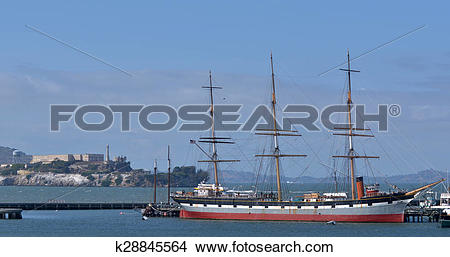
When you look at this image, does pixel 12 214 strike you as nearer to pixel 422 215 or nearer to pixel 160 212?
pixel 160 212

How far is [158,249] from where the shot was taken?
137 feet

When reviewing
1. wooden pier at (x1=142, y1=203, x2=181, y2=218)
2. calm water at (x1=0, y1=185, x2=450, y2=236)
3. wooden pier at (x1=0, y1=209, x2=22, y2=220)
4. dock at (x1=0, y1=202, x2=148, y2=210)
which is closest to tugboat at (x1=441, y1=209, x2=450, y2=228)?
calm water at (x1=0, y1=185, x2=450, y2=236)

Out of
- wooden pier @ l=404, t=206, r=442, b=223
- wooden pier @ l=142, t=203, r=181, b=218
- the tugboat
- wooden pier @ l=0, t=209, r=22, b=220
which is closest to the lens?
the tugboat

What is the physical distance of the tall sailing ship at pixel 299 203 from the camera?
87.8 m

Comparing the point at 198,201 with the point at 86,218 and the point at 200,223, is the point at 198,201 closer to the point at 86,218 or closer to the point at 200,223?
the point at 200,223

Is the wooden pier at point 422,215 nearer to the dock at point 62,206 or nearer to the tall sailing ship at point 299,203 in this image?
the tall sailing ship at point 299,203

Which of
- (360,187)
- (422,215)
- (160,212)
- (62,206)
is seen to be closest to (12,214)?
(160,212)

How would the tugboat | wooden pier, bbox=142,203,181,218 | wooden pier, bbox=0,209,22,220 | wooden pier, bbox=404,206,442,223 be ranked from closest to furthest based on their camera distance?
1. the tugboat
2. wooden pier, bbox=404,206,442,223
3. wooden pier, bbox=0,209,22,220
4. wooden pier, bbox=142,203,181,218

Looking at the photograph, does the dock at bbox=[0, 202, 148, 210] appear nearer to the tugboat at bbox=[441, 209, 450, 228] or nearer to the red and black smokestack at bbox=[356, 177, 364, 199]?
the red and black smokestack at bbox=[356, 177, 364, 199]

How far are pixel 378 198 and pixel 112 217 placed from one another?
4015 centimetres

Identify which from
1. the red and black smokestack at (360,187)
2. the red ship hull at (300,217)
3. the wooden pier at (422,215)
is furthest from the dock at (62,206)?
the red and black smokestack at (360,187)

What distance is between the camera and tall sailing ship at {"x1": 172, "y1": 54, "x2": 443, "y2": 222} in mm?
87750

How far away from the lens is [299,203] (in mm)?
91375

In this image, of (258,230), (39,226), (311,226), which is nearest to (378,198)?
(311,226)
